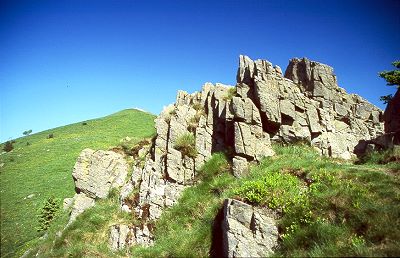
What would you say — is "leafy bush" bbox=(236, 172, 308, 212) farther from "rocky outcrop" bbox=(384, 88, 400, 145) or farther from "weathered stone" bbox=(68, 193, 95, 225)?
"weathered stone" bbox=(68, 193, 95, 225)

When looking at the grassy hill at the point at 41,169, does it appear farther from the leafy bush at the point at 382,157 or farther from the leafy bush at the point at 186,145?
the leafy bush at the point at 382,157

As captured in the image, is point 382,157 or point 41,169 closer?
point 382,157

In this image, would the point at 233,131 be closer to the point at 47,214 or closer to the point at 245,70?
the point at 245,70

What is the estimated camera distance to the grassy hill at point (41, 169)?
93.9ft

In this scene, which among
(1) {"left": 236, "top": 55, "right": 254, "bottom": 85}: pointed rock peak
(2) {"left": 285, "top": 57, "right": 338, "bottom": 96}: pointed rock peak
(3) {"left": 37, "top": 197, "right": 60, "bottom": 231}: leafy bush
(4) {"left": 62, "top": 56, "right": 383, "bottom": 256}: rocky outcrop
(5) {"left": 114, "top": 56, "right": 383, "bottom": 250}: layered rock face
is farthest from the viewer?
(3) {"left": 37, "top": 197, "right": 60, "bottom": 231}: leafy bush

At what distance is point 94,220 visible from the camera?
1627 cm

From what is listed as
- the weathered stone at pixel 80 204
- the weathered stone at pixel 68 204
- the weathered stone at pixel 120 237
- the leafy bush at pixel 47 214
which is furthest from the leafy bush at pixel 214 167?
the leafy bush at pixel 47 214

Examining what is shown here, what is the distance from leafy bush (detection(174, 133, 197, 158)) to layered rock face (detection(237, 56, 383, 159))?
5.06 m

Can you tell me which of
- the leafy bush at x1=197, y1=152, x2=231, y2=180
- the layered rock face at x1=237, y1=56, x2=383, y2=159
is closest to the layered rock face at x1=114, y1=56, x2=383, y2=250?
the layered rock face at x1=237, y1=56, x2=383, y2=159

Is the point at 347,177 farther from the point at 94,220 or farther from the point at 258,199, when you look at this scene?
the point at 94,220

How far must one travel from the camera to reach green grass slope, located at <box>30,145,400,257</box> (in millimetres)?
8906

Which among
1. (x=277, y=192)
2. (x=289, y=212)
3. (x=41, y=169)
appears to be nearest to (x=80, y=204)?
(x=277, y=192)

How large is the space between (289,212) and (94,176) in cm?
1536

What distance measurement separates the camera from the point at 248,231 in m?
10.3
